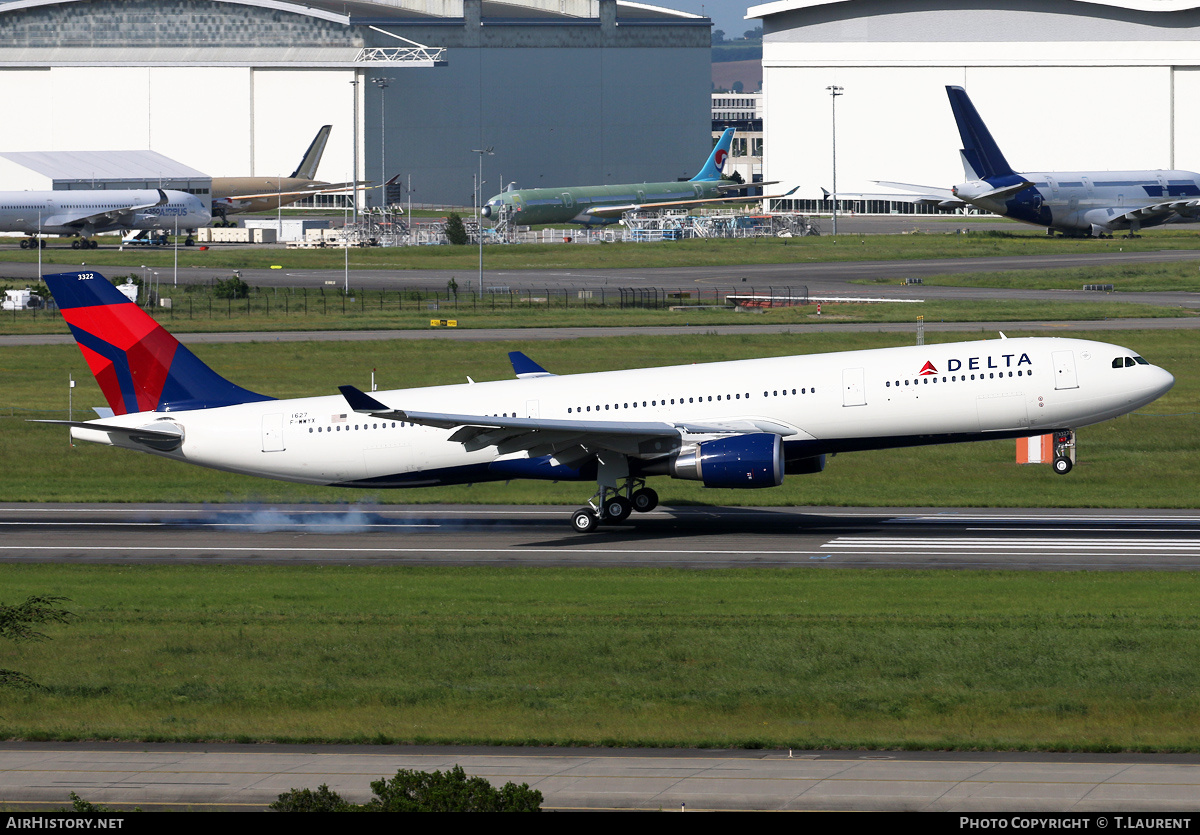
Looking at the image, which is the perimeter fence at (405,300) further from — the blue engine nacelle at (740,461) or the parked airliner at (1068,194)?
the blue engine nacelle at (740,461)

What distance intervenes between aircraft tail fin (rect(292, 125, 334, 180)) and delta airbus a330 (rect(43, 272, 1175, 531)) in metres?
153

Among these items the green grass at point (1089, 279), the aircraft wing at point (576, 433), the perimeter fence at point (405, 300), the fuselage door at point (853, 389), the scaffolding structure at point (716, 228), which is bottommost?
the aircraft wing at point (576, 433)

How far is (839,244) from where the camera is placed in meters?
153

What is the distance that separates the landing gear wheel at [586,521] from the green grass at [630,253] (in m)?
93.0

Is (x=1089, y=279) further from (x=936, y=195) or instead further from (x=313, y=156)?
(x=313, y=156)

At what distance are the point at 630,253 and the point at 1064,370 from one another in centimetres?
10671

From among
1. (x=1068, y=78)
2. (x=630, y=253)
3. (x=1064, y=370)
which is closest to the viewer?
(x=1064, y=370)

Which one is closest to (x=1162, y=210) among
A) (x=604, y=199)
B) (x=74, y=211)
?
(x=604, y=199)

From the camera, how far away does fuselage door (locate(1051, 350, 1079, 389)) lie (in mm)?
39938

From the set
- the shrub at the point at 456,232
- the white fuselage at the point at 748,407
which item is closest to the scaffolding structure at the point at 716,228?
the shrub at the point at 456,232

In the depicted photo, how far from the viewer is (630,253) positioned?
145 m

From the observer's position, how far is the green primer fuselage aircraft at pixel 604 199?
17238 cm

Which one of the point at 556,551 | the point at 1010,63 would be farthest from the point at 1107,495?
the point at 1010,63

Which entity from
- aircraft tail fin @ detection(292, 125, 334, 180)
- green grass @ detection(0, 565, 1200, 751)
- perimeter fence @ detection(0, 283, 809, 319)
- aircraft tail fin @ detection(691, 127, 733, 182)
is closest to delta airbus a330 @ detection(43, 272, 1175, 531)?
green grass @ detection(0, 565, 1200, 751)
